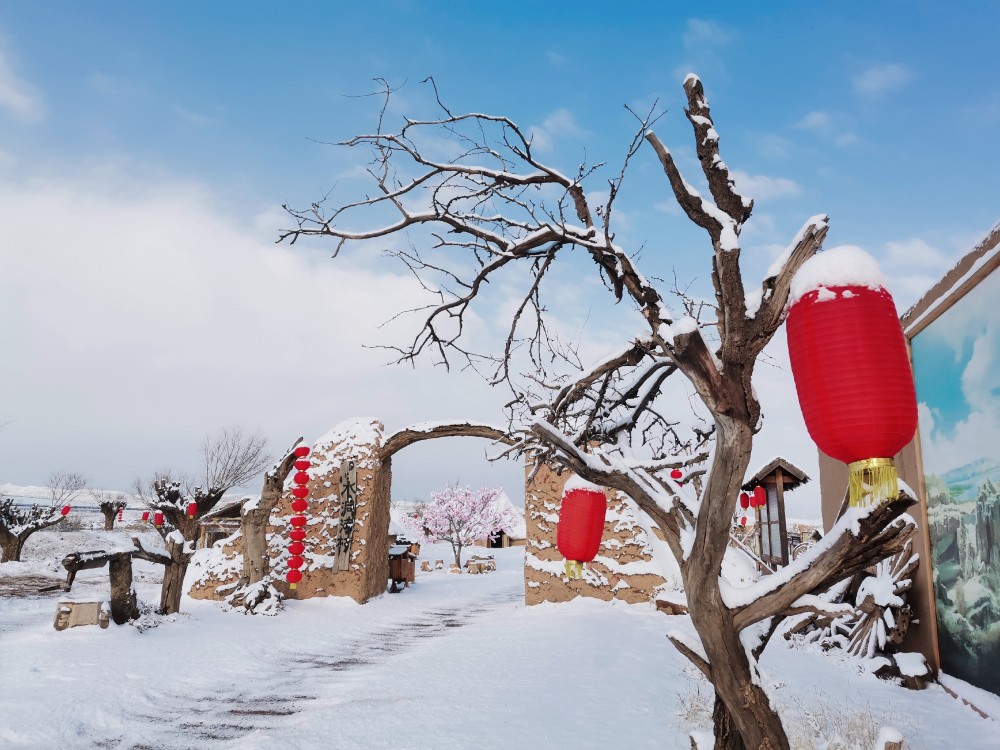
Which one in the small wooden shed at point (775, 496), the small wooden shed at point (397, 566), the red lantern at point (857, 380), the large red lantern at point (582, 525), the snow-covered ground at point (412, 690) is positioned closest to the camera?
the red lantern at point (857, 380)

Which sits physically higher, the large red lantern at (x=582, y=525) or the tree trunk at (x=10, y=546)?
the large red lantern at (x=582, y=525)

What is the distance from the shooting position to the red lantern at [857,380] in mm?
2070

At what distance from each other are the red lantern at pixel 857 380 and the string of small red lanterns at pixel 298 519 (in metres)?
11.0

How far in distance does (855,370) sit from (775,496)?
11.9m

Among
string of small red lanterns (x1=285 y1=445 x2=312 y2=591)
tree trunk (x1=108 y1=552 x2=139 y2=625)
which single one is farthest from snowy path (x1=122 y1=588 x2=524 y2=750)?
string of small red lanterns (x1=285 y1=445 x2=312 y2=591)

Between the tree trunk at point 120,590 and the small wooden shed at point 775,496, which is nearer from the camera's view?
the tree trunk at point 120,590

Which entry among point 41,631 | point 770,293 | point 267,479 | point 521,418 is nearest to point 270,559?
point 267,479

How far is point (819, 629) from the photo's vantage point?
921cm

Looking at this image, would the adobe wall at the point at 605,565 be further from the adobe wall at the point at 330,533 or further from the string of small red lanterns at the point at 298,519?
the string of small red lanterns at the point at 298,519

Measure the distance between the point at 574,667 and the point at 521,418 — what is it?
123 inches

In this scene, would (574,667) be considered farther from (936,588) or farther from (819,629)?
(819,629)

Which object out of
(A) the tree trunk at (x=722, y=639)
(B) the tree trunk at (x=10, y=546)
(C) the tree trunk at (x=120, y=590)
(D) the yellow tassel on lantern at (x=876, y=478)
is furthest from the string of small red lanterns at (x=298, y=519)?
(B) the tree trunk at (x=10, y=546)

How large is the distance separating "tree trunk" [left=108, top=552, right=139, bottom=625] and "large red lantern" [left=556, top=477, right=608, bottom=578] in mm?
7144

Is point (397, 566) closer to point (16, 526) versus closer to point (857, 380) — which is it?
point (16, 526)
